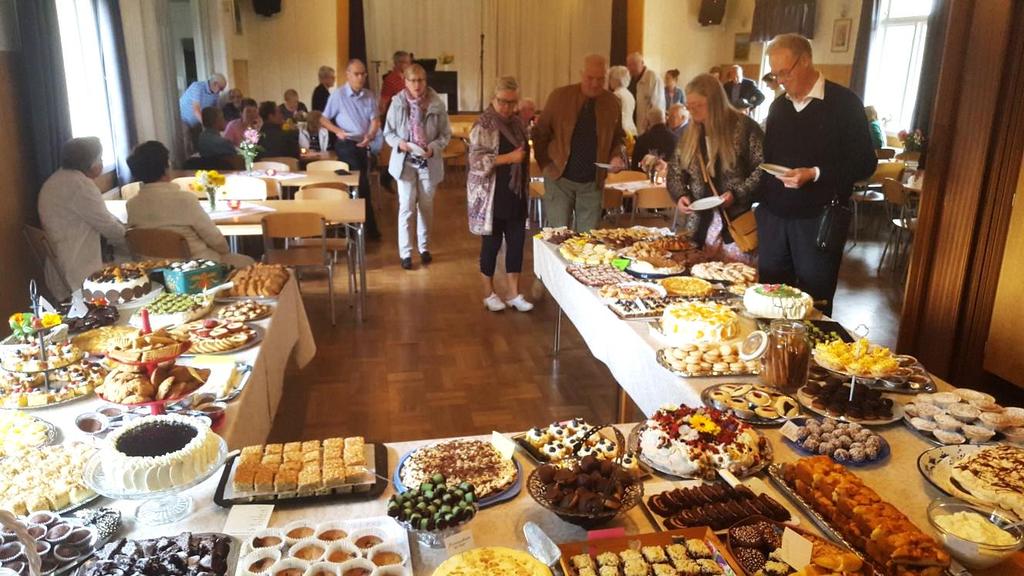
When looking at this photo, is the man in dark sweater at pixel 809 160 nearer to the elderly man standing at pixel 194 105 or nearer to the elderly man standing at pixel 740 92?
the elderly man standing at pixel 740 92

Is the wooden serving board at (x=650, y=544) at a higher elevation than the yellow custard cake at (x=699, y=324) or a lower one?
lower

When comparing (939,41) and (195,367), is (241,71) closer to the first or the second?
(939,41)

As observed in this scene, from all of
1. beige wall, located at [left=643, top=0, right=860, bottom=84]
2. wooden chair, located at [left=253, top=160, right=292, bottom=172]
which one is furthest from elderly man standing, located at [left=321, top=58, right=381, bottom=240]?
beige wall, located at [left=643, top=0, right=860, bottom=84]

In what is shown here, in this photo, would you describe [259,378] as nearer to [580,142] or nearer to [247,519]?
[247,519]

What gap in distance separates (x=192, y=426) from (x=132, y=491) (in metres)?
0.19

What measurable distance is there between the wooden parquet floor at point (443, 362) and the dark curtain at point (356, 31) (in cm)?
614

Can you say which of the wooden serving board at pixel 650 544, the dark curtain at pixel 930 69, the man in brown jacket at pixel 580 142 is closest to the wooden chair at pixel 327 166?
the man in brown jacket at pixel 580 142

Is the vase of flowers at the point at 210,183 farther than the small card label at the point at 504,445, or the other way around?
the vase of flowers at the point at 210,183

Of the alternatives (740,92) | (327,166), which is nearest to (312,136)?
(327,166)

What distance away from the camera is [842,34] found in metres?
9.45

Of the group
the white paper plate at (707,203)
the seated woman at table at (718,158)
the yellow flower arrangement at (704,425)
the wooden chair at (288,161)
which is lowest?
the yellow flower arrangement at (704,425)

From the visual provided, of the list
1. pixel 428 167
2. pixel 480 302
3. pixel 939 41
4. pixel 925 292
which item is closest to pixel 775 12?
pixel 939 41

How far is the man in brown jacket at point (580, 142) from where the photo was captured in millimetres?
4449

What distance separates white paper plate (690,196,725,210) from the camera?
343 cm
